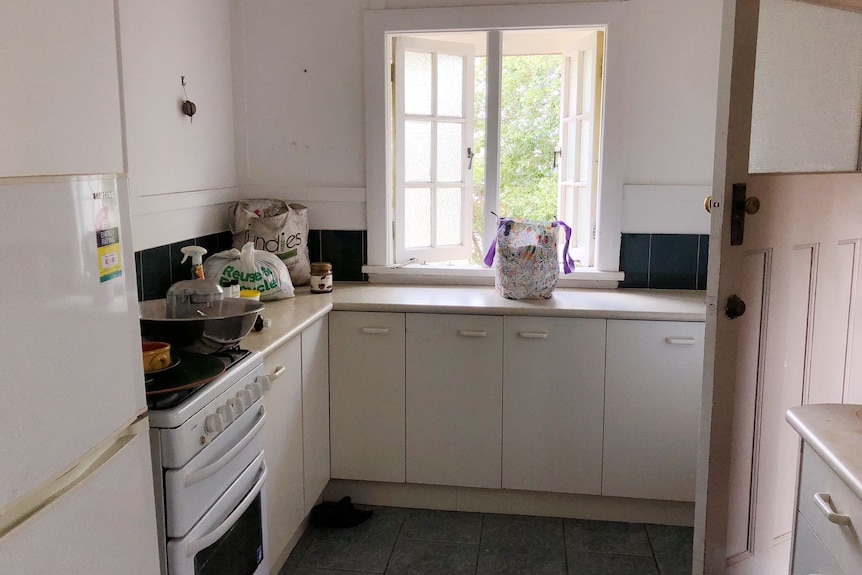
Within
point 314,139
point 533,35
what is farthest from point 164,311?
point 533,35

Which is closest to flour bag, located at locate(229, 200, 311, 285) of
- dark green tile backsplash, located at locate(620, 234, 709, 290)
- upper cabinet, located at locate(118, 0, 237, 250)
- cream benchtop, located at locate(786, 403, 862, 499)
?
upper cabinet, located at locate(118, 0, 237, 250)

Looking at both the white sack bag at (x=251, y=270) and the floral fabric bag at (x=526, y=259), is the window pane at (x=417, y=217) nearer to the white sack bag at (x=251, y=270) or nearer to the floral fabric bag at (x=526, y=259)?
the floral fabric bag at (x=526, y=259)

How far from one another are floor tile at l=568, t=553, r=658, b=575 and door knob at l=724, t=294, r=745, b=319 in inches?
45.5

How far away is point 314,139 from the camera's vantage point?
10.8ft

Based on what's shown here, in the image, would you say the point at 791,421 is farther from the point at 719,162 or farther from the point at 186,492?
the point at 186,492

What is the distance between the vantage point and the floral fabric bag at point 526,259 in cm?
288

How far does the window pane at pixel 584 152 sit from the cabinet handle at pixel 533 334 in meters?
0.87

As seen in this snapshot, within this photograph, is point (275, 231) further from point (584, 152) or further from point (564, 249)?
point (584, 152)

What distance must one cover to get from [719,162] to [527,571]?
61.4 inches

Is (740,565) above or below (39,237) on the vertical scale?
below

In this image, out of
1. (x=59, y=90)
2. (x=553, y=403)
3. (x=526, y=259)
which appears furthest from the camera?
(x=526, y=259)

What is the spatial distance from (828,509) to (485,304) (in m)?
1.71

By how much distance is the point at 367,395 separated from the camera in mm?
2852

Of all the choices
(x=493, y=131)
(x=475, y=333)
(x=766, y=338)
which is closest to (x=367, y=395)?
(x=475, y=333)
